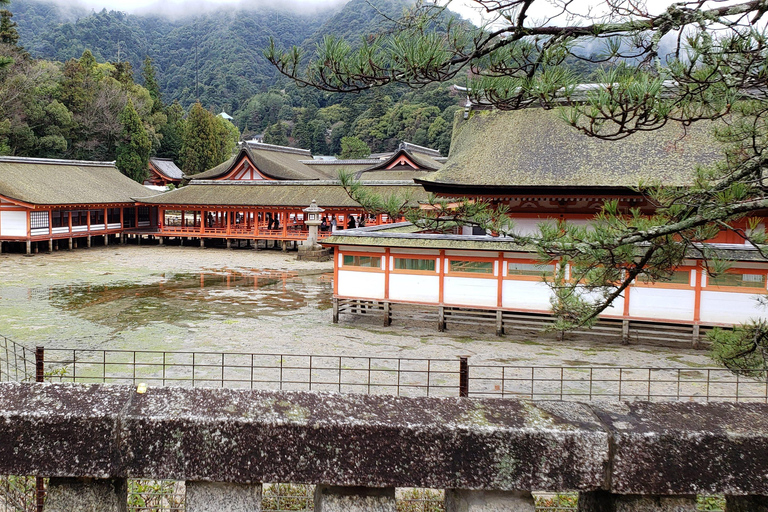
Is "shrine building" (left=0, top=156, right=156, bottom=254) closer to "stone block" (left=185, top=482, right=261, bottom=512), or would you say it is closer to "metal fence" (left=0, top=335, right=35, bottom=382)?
"metal fence" (left=0, top=335, right=35, bottom=382)

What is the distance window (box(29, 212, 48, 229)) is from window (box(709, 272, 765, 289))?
30.5m

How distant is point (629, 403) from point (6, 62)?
31.9 metres

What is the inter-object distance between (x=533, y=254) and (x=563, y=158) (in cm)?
371

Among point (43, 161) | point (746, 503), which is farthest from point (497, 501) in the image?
point (43, 161)

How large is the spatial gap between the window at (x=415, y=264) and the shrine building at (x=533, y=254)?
0.09 ft

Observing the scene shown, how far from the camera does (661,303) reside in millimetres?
14250

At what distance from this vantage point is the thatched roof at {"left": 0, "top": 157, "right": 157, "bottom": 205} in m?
31.1

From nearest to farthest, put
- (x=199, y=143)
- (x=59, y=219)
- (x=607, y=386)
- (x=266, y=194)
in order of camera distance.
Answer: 1. (x=607, y=386)
2. (x=59, y=219)
3. (x=266, y=194)
4. (x=199, y=143)

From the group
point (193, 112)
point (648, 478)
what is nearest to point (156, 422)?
point (648, 478)

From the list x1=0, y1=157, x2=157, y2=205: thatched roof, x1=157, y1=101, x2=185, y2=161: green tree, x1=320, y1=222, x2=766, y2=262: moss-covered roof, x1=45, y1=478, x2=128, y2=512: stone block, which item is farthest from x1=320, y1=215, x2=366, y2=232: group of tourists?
x1=157, y1=101, x2=185, y2=161: green tree

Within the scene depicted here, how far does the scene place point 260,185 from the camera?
3666 cm

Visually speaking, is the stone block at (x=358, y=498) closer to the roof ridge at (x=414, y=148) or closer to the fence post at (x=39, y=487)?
the fence post at (x=39, y=487)

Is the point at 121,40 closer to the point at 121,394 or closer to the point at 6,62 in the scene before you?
the point at 6,62

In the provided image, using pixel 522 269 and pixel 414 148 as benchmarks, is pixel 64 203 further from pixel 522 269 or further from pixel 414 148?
pixel 522 269
